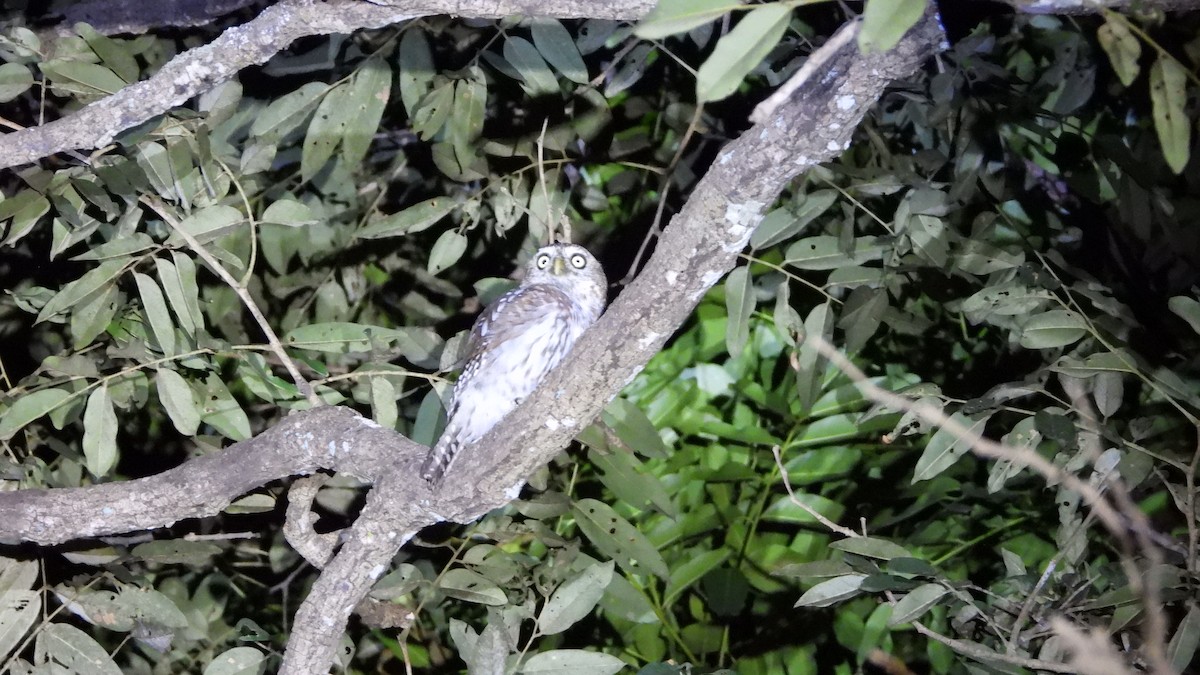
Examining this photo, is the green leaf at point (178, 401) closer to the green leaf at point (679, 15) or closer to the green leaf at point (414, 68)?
the green leaf at point (414, 68)

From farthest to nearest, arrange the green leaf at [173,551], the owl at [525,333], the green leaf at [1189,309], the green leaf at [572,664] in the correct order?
the owl at [525,333] → the green leaf at [173,551] → the green leaf at [572,664] → the green leaf at [1189,309]

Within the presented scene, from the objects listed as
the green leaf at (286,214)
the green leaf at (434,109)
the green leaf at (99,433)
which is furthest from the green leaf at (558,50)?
the green leaf at (99,433)

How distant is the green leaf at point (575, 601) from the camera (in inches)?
82.4

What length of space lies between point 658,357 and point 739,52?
2.39m

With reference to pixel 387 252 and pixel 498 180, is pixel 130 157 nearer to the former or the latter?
pixel 498 180

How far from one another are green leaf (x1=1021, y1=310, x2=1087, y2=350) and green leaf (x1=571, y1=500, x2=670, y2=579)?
38.4 inches

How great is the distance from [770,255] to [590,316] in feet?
2.32

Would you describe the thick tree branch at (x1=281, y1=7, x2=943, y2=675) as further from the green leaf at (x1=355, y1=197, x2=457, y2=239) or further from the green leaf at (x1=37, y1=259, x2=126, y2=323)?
the green leaf at (x1=37, y1=259, x2=126, y2=323)

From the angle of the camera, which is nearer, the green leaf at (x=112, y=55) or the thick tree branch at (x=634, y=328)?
the thick tree branch at (x=634, y=328)

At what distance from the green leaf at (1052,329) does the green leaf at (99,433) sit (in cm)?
197

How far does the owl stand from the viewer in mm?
2635

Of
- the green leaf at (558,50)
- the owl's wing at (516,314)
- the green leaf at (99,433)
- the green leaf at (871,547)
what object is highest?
the green leaf at (558,50)

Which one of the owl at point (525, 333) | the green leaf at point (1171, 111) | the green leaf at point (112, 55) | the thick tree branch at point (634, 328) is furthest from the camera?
the owl at point (525, 333)

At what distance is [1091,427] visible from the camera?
76.4 inches
